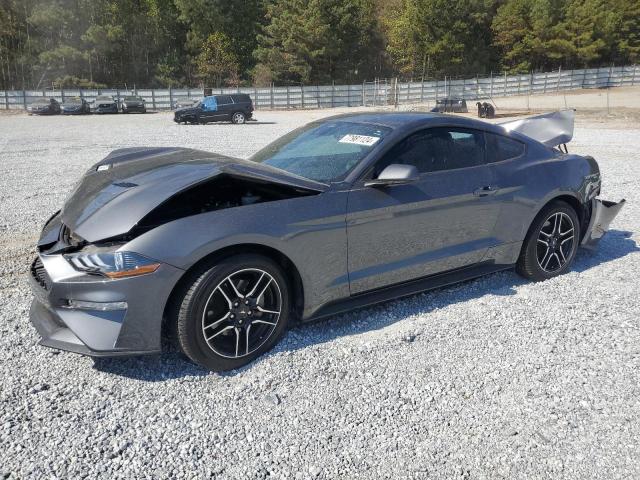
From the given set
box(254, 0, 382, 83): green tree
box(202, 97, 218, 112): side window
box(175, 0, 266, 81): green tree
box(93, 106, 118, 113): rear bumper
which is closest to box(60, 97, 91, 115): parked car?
box(93, 106, 118, 113): rear bumper

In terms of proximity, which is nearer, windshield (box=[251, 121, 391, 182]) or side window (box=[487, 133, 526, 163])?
windshield (box=[251, 121, 391, 182])

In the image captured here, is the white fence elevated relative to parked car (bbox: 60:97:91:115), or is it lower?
elevated

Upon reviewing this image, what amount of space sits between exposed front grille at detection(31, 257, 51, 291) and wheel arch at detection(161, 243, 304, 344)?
66 centimetres

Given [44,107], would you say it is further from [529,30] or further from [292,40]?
[529,30]

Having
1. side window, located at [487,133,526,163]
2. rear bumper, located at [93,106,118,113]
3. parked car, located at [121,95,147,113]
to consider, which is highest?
Result: parked car, located at [121,95,147,113]

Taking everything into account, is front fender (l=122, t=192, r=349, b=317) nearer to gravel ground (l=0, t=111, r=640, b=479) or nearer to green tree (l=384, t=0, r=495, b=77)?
gravel ground (l=0, t=111, r=640, b=479)

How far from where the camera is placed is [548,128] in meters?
5.51

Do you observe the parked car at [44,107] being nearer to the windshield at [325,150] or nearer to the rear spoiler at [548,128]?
the windshield at [325,150]

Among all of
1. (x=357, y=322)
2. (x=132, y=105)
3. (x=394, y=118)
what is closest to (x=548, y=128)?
(x=394, y=118)

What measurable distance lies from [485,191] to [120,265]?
8.94 feet

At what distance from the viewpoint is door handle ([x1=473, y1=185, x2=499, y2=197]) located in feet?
13.6

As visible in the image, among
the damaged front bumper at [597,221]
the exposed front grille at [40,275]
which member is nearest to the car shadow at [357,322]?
the damaged front bumper at [597,221]

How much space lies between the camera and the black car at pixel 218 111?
26391 millimetres

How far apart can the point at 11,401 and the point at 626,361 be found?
3.59 metres
